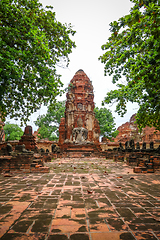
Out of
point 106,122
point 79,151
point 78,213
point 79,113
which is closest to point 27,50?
point 78,213

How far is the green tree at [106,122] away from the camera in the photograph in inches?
1154

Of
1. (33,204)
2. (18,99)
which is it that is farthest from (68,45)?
(33,204)

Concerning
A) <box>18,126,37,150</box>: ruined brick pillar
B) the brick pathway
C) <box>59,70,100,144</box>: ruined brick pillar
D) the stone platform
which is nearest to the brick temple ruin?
<box>59,70,100,144</box>: ruined brick pillar

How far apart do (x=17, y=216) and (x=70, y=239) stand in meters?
0.94

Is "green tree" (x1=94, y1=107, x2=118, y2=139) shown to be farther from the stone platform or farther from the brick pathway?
the brick pathway

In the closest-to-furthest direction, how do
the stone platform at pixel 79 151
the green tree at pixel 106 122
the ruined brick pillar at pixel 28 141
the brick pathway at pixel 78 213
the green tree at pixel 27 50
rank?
the brick pathway at pixel 78 213 < the green tree at pixel 27 50 < the ruined brick pillar at pixel 28 141 < the stone platform at pixel 79 151 < the green tree at pixel 106 122

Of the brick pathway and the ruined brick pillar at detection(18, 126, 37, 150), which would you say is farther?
the ruined brick pillar at detection(18, 126, 37, 150)

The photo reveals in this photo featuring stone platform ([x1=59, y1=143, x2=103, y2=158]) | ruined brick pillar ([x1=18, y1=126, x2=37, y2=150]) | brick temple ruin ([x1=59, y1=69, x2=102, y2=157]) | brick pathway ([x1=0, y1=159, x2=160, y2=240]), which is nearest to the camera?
brick pathway ([x1=0, y1=159, x2=160, y2=240])

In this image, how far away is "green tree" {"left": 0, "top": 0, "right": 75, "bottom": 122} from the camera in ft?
16.2

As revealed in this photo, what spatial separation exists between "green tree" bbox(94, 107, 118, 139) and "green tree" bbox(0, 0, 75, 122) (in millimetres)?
22615

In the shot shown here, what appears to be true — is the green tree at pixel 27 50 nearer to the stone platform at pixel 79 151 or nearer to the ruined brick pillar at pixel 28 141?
the ruined brick pillar at pixel 28 141

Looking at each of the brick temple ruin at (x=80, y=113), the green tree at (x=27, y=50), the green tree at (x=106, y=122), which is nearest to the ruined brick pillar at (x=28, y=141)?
the green tree at (x=27, y=50)

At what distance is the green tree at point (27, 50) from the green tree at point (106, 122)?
22.6 metres

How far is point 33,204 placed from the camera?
8.57ft
